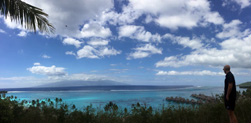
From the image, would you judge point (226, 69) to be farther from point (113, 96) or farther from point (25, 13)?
point (113, 96)

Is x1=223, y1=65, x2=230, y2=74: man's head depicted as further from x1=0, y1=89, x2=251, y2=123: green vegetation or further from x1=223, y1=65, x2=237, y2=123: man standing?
x1=0, y1=89, x2=251, y2=123: green vegetation

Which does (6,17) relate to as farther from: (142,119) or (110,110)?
(142,119)

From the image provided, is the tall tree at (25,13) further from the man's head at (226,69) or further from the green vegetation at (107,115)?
the man's head at (226,69)

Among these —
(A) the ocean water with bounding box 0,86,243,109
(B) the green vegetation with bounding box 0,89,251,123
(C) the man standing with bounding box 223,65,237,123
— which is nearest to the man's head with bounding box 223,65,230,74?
(C) the man standing with bounding box 223,65,237,123

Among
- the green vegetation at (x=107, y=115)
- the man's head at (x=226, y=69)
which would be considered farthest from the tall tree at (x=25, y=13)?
the man's head at (x=226, y=69)

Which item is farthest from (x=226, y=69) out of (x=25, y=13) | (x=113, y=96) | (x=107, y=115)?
(x=113, y=96)

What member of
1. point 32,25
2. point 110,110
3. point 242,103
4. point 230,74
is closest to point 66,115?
point 110,110

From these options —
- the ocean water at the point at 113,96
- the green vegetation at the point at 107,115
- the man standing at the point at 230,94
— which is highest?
the man standing at the point at 230,94

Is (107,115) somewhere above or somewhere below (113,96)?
above

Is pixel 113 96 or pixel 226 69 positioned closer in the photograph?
pixel 226 69

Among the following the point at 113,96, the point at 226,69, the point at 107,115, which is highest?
the point at 226,69

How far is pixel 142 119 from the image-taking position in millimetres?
4945

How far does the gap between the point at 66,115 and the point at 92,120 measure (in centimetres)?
90

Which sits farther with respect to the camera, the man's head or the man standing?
the man's head
